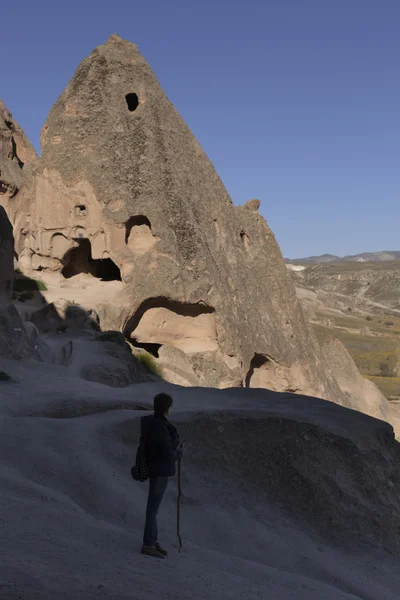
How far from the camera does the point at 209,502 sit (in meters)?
6.23

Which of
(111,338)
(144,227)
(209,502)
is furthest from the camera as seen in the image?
(144,227)

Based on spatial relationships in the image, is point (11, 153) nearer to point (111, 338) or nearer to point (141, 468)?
point (111, 338)

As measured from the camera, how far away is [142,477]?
430 cm

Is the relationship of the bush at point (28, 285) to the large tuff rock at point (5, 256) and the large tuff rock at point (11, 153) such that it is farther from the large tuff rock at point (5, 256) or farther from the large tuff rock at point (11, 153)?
the large tuff rock at point (5, 256)

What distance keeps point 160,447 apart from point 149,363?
10874mm

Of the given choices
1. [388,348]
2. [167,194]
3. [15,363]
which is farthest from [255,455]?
[388,348]

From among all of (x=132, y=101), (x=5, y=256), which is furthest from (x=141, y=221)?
(x=5, y=256)

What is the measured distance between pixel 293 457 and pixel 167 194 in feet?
38.5

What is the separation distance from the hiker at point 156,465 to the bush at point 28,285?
12.9 m

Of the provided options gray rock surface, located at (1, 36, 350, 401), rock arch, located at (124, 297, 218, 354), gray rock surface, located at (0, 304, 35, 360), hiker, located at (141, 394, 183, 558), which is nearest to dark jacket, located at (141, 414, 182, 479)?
hiker, located at (141, 394, 183, 558)

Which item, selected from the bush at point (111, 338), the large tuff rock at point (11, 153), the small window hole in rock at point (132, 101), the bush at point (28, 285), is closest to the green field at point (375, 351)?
the large tuff rock at point (11, 153)

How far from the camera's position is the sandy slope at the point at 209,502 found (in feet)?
12.6

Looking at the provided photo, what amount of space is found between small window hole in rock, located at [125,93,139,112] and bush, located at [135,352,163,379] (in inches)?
316

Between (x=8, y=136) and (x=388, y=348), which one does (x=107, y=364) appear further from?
(x=388, y=348)
